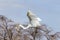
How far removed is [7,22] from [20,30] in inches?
27.0

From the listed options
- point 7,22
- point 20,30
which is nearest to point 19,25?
point 20,30

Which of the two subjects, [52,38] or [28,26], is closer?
[28,26]

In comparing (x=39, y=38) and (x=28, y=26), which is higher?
(x=28, y=26)

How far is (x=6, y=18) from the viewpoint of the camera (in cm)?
975

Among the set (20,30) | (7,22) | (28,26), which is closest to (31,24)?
(28,26)

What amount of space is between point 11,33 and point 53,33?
1.16 metres

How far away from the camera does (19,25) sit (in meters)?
8.64

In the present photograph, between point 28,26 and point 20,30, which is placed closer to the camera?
point 28,26

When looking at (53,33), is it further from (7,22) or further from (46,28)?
(7,22)

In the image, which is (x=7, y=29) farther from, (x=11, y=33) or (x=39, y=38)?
(x=39, y=38)

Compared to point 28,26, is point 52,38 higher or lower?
lower

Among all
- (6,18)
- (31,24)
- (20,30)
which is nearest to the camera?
(31,24)

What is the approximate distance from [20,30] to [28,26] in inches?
35.2

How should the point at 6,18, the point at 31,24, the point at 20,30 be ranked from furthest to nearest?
the point at 6,18 < the point at 20,30 < the point at 31,24
